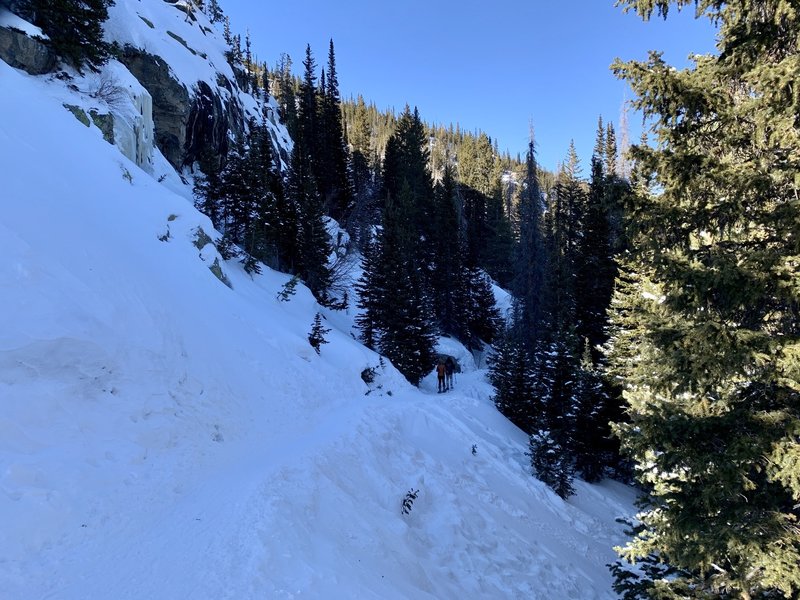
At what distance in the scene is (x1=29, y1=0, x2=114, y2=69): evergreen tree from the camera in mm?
18125

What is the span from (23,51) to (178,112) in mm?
14980

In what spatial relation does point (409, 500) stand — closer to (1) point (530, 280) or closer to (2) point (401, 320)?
(2) point (401, 320)

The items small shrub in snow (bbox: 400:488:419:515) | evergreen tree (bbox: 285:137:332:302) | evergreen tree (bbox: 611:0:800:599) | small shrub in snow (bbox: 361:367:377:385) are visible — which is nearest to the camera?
evergreen tree (bbox: 611:0:800:599)

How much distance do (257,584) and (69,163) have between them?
44.7ft

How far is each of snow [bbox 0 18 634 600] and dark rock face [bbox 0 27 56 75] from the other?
2.71 ft

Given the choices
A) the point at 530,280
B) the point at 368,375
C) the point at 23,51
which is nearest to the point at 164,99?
the point at 23,51

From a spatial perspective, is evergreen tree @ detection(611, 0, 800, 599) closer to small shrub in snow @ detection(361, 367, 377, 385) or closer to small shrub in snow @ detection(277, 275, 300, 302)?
small shrub in snow @ detection(361, 367, 377, 385)

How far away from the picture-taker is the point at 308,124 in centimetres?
5231

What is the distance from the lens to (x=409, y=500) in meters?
9.66

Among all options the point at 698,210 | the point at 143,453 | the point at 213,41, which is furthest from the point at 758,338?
the point at 213,41

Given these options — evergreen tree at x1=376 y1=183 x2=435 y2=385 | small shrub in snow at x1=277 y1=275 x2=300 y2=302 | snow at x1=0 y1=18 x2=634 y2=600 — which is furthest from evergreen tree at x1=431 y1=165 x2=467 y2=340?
snow at x1=0 y1=18 x2=634 y2=600

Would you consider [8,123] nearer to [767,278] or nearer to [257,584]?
[257,584]

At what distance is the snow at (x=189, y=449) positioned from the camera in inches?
209

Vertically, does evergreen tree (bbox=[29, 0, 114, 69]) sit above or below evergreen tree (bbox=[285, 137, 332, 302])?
above
